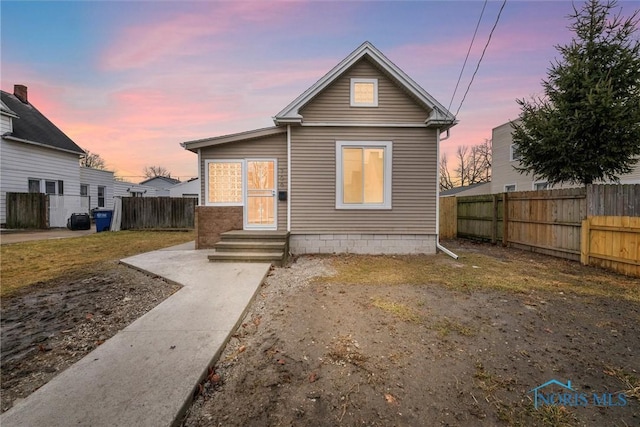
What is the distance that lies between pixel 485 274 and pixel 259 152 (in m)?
6.56

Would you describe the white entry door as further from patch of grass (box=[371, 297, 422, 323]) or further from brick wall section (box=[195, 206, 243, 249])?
patch of grass (box=[371, 297, 422, 323])

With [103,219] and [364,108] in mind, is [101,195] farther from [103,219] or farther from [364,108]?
[364,108]

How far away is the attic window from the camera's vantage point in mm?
7812

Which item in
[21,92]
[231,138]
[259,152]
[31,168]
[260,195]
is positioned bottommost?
[260,195]

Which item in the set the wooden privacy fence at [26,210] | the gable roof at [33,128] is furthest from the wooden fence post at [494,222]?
the gable roof at [33,128]

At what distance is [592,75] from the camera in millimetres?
8039

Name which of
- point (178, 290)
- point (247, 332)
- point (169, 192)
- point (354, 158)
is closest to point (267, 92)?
point (354, 158)

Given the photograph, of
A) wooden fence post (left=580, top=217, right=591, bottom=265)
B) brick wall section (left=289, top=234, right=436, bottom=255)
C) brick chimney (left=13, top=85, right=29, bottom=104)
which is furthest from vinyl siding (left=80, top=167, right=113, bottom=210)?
wooden fence post (left=580, top=217, right=591, bottom=265)

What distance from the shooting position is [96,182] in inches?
787

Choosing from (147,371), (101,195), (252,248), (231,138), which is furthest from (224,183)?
(101,195)

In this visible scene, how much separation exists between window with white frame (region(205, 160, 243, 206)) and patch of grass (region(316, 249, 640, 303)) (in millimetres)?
3453

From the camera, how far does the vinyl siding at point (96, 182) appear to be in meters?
19.1

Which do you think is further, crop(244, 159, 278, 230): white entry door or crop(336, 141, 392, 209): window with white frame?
crop(244, 159, 278, 230): white entry door

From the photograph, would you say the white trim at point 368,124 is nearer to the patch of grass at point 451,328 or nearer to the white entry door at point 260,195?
the white entry door at point 260,195
